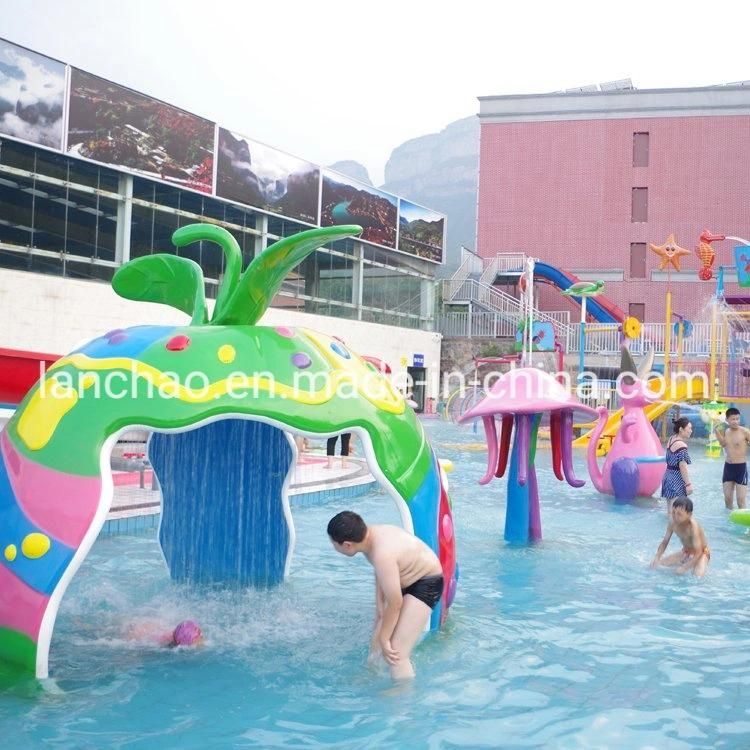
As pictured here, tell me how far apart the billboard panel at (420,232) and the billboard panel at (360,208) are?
0.60 m

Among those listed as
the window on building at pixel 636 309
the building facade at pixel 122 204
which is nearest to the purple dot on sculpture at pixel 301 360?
the building facade at pixel 122 204

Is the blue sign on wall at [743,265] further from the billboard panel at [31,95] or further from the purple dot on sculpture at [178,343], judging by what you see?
the purple dot on sculpture at [178,343]

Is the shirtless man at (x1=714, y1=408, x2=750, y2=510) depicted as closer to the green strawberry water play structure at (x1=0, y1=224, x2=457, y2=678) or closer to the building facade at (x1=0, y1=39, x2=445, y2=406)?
the green strawberry water play structure at (x1=0, y1=224, x2=457, y2=678)

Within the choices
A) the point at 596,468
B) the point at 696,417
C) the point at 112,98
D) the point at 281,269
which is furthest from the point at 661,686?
the point at 112,98

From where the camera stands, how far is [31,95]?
22.1m

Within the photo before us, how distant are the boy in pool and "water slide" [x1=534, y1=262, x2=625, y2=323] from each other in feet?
94.6

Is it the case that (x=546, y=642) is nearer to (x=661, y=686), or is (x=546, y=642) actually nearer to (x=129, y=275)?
(x=661, y=686)

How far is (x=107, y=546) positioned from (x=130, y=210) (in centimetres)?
1774

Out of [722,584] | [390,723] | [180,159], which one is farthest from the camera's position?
[180,159]

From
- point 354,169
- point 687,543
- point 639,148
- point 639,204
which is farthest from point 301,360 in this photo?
point 354,169

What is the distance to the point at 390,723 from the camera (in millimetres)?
4738

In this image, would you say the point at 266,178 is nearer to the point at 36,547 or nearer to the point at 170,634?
the point at 170,634

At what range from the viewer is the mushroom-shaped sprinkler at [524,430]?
9.49m

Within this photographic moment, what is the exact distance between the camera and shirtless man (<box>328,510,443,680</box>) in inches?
200
